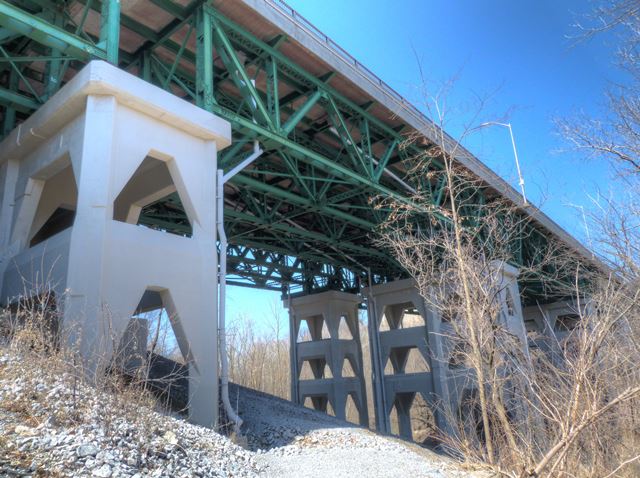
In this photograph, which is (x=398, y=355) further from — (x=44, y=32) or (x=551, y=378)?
(x=44, y=32)

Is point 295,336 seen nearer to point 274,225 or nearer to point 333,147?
point 274,225

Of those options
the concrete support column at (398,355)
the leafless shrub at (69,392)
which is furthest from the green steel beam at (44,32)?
the concrete support column at (398,355)

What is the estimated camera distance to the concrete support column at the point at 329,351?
28078 millimetres

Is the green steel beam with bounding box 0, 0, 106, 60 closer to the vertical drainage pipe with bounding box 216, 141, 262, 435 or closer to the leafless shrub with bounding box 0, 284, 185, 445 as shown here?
the vertical drainage pipe with bounding box 216, 141, 262, 435

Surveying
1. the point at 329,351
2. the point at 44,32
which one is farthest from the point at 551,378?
the point at 329,351

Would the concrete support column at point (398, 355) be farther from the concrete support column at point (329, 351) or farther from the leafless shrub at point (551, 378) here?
the leafless shrub at point (551, 378)

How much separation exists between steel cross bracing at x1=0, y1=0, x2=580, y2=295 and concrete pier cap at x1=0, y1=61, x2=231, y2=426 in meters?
1.14

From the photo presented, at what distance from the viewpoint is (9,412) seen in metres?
5.43

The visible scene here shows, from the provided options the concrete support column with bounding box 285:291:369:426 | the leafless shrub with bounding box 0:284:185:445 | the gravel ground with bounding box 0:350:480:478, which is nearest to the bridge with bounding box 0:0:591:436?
the leafless shrub with bounding box 0:284:185:445

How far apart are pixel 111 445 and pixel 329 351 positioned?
76.5 ft

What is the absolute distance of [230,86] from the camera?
15.3 metres

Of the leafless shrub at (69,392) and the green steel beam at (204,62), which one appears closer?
the leafless shrub at (69,392)

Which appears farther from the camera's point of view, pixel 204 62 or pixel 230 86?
pixel 230 86

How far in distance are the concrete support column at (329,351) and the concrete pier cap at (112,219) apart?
18.7 meters
